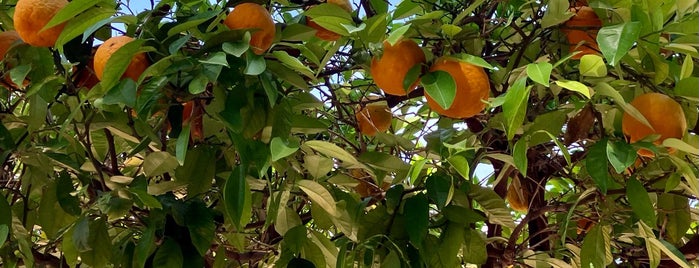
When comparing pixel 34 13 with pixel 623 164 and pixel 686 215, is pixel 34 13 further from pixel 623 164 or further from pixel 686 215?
pixel 686 215

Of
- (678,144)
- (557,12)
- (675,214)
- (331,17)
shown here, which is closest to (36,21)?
(331,17)

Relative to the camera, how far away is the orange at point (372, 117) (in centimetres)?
103

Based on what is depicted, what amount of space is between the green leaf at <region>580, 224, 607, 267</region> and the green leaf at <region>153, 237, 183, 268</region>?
1.54ft

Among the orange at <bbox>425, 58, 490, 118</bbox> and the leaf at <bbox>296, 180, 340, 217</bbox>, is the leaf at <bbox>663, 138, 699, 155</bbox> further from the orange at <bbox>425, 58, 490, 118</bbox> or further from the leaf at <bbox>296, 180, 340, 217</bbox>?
the leaf at <bbox>296, 180, 340, 217</bbox>

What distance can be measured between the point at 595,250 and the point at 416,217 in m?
0.23

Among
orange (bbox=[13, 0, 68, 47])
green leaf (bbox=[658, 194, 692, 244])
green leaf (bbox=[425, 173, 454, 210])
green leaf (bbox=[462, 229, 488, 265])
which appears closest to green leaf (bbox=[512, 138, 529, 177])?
green leaf (bbox=[425, 173, 454, 210])

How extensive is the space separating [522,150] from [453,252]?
0.64 feet

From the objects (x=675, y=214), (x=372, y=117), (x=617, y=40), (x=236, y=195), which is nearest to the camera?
(x=617, y=40)

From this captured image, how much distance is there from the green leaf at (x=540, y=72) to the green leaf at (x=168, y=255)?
Result: 0.43 m

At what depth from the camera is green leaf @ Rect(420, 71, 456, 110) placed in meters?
0.65

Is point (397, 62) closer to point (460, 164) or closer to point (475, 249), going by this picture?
point (460, 164)

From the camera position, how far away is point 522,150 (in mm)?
657

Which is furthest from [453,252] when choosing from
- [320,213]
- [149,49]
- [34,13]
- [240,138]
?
[34,13]

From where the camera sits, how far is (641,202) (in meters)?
0.72
